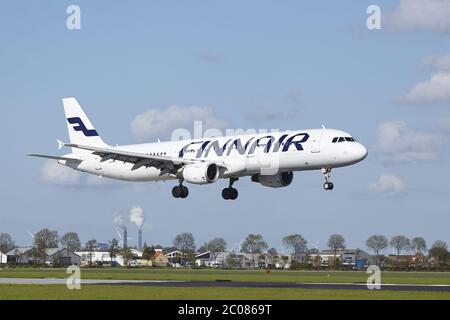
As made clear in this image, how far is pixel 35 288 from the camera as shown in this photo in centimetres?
6116

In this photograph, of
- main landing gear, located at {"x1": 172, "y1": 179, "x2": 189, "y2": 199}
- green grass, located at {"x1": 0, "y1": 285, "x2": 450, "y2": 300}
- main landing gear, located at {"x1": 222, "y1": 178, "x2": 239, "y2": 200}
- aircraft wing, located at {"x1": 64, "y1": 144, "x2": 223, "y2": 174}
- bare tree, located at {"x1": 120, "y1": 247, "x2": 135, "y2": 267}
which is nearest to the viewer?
green grass, located at {"x1": 0, "y1": 285, "x2": 450, "y2": 300}

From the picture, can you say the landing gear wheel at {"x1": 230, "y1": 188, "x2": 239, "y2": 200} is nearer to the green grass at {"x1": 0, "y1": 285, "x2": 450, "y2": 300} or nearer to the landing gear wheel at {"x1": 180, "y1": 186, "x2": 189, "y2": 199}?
the landing gear wheel at {"x1": 180, "y1": 186, "x2": 189, "y2": 199}

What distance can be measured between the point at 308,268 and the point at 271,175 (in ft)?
170

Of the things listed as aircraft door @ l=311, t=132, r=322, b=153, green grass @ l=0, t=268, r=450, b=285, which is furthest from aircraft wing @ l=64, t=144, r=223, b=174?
green grass @ l=0, t=268, r=450, b=285

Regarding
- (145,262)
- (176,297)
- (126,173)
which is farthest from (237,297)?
(145,262)

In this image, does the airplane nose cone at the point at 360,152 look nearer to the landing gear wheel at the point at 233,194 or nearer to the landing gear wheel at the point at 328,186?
the landing gear wheel at the point at 328,186

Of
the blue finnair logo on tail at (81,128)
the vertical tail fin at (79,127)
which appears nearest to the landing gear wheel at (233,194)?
the vertical tail fin at (79,127)

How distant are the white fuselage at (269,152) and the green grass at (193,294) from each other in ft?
60.2

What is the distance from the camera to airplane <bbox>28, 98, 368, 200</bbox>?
76.1 meters

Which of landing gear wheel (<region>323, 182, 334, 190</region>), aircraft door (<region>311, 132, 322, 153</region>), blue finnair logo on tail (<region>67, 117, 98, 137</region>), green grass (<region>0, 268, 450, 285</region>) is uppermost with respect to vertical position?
blue finnair logo on tail (<region>67, 117, 98, 137</region>)

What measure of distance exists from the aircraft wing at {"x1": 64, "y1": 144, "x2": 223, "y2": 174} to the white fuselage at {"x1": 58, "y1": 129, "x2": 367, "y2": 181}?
70cm

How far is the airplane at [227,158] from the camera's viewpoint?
76062 mm
